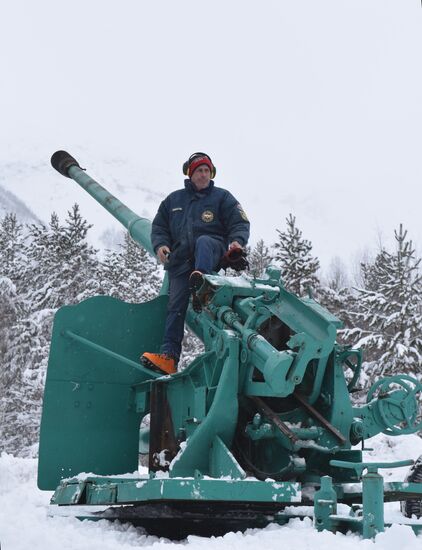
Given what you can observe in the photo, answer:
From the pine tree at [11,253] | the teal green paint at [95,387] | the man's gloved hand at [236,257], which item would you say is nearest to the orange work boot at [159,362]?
the teal green paint at [95,387]

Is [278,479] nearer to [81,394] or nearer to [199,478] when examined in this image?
[199,478]

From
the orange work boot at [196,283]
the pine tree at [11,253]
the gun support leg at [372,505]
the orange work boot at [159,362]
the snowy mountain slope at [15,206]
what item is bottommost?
the gun support leg at [372,505]

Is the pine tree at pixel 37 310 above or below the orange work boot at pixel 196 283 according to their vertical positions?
above

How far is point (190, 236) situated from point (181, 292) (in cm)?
49

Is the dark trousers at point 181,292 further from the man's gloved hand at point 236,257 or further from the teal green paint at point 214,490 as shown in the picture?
the teal green paint at point 214,490

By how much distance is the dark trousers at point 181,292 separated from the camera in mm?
6410

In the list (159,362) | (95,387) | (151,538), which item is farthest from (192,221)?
(151,538)

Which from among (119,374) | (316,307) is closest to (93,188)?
(119,374)

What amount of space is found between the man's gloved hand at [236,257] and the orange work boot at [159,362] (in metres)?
0.93

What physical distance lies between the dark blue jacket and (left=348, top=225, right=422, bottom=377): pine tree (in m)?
13.5

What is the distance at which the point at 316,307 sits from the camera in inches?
219

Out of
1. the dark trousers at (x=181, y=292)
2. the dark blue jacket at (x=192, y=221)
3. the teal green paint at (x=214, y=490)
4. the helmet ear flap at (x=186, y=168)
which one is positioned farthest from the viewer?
the helmet ear flap at (x=186, y=168)

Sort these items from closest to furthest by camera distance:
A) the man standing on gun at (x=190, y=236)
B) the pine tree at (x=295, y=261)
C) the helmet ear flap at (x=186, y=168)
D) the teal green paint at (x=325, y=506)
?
the teal green paint at (x=325, y=506) < the man standing on gun at (x=190, y=236) < the helmet ear flap at (x=186, y=168) < the pine tree at (x=295, y=261)

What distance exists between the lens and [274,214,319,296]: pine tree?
904 inches
